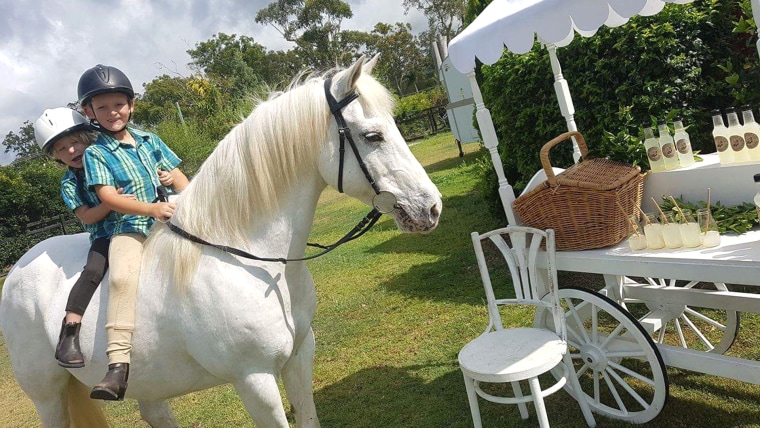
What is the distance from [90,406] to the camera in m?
3.05

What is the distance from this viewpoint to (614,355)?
2.86 meters

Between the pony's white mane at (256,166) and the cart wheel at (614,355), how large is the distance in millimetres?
1691

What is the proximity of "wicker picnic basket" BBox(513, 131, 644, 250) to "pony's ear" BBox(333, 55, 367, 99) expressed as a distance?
130 cm

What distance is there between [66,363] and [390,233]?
7.52m

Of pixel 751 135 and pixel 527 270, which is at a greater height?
pixel 751 135

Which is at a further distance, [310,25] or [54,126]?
[310,25]

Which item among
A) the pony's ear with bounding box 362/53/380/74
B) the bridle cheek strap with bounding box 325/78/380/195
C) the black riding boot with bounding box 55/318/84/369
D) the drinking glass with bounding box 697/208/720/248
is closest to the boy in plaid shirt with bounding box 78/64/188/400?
the black riding boot with bounding box 55/318/84/369

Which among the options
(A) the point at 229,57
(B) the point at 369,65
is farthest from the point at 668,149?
(A) the point at 229,57

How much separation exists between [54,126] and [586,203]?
2.97 m

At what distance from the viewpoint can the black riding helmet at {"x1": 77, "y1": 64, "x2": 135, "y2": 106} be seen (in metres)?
2.52

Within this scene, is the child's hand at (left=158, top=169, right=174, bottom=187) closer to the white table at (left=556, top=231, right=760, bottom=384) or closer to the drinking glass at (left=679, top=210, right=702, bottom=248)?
the white table at (left=556, top=231, right=760, bottom=384)

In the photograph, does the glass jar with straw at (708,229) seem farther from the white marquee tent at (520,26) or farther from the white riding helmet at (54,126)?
the white riding helmet at (54,126)

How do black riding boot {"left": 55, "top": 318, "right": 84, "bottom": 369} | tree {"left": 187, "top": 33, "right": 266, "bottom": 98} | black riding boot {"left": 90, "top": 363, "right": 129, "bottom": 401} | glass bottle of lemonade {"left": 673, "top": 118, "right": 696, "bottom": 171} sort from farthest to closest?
tree {"left": 187, "top": 33, "right": 266, "bottom": 98} → glass bottle of lemonade {"left": 673, "top": 118, "right": 696, "bottom": 171} → black riding boot {"left": 55, "top": 318, "right": 84, "bottom": 369} → black riding boot {"left": 90, "top": 363, "right": 129, "bottom": 401}

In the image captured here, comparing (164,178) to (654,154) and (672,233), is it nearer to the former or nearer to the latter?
(672,233)
